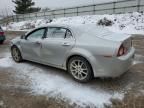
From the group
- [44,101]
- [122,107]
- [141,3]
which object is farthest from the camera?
[141,3]

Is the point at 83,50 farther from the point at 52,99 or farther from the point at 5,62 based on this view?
the point at 5,62

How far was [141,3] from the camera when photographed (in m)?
17.2

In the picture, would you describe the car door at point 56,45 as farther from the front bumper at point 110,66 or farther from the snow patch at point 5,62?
the snow patch at point 5,62

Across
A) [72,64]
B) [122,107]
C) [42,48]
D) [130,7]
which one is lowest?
[122,107]

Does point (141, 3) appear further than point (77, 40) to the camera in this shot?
Yes

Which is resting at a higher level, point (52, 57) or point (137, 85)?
point (52, 57)

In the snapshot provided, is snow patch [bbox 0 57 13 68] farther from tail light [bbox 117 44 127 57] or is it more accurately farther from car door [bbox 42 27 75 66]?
tail light [bbox 117 44 127 57]

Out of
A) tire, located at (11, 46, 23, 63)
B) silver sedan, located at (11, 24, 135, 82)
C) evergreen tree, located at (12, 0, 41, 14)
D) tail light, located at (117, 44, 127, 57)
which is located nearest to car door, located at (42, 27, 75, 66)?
silver sedan, located at (11, 24, 135, 82)

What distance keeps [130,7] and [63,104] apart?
54.4 feet

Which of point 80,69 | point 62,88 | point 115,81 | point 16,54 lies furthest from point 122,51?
point 16,54

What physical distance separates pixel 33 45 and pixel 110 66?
267 cm

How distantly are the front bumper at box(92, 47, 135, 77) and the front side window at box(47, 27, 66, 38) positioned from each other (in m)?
1.30

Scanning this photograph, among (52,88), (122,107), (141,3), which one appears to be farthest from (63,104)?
(141,3)

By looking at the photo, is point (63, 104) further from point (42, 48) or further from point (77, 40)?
point (42, 48)
